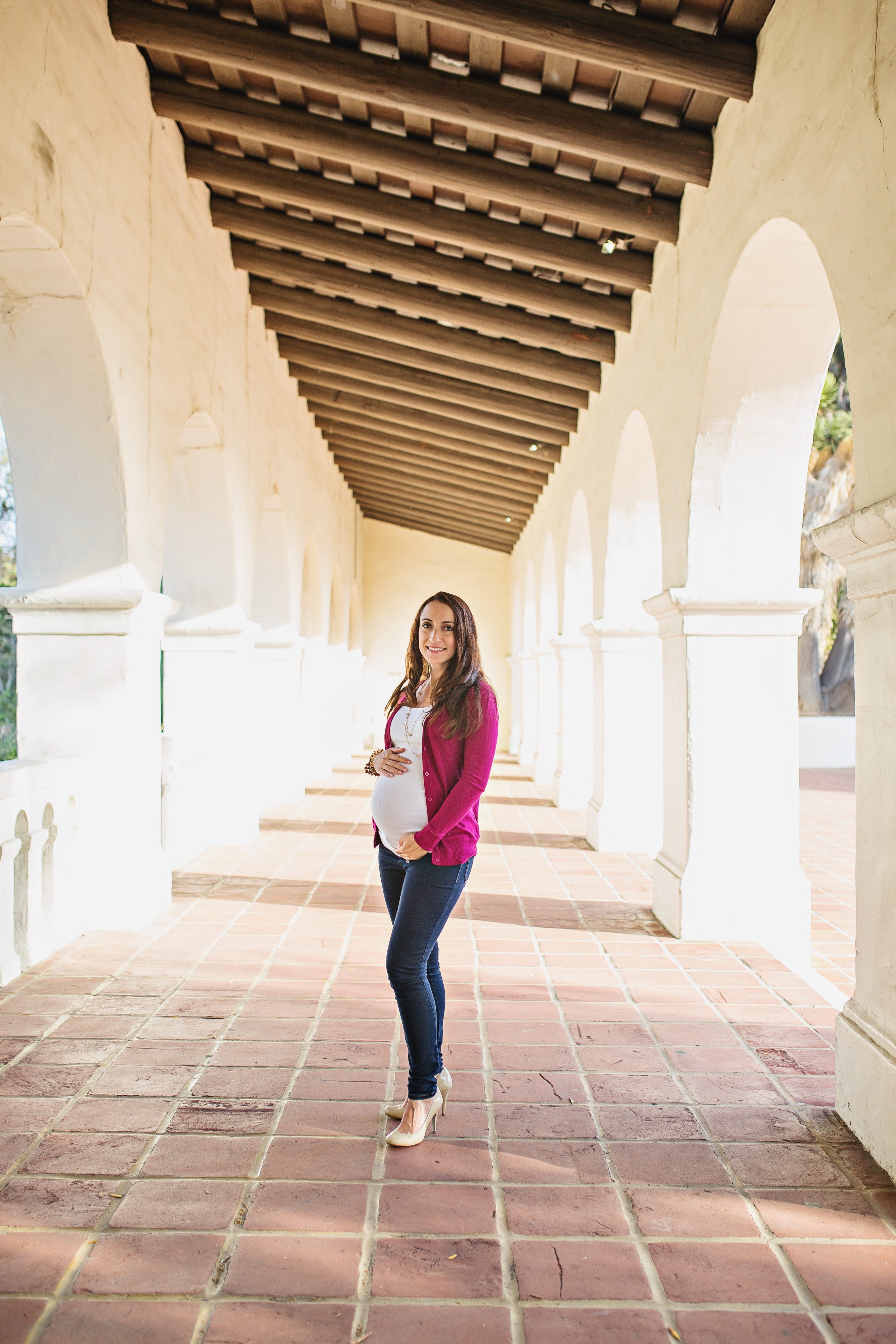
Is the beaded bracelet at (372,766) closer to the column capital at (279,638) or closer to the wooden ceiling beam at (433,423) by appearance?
the column capital at (279,638)

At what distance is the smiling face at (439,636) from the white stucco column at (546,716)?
9979mm

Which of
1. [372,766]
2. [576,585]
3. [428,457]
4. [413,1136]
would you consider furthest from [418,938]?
[428,457]

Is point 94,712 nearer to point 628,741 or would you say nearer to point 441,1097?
point 441,1097

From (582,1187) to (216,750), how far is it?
572cm

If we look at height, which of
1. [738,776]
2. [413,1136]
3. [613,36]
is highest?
[613,36]

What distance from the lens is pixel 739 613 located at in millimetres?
5105

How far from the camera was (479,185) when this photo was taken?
215 inches

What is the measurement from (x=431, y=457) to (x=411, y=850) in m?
10.2

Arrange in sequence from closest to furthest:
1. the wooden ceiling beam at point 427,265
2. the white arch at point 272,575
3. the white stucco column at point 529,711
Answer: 1. the wooden ceiling beam at point 427,265
2. the white arch at point 272,575
3. the white stucco column at point 529,711

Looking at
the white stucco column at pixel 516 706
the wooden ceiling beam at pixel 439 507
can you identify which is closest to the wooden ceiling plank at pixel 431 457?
the wooden ceiling beam at pixel 439 507

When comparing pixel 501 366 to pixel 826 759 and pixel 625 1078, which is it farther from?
pixel 826 759

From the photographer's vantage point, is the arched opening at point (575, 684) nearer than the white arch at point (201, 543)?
No

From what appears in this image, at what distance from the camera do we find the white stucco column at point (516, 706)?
17.8 meters

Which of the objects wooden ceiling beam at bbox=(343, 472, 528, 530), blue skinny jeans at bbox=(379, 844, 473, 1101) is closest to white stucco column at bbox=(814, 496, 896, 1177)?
blue skinny jeans at bbox=(379, 844, 473, 1101)
